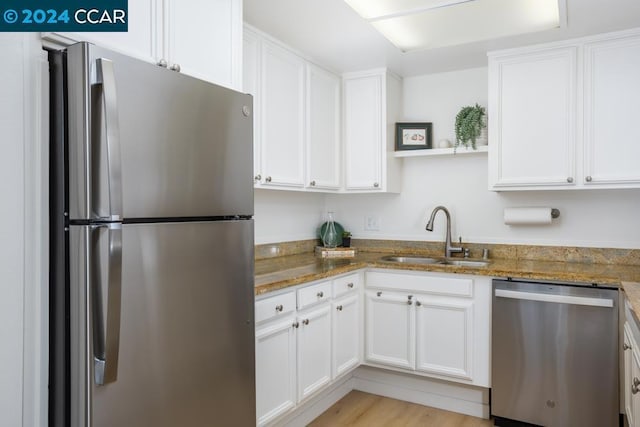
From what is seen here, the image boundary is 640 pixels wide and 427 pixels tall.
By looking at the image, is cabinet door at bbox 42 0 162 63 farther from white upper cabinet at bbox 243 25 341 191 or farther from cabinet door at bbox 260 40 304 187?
cabinet door at bbox 260 40 304 187

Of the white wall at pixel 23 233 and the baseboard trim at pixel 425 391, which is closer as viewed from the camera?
the white wall at pixel 23 233

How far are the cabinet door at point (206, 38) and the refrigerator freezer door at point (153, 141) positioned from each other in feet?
0.83

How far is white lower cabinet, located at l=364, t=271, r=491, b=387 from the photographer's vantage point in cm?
281

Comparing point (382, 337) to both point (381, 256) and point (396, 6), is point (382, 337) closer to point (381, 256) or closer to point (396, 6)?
point (381, 256)

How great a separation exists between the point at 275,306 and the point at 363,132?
1667 millimetres

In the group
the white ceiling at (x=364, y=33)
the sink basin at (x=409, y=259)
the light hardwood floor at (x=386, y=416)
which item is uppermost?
the white ceiling at (x=364, y=33)

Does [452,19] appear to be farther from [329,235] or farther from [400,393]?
[400,393]

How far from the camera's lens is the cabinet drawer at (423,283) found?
2.83 metres

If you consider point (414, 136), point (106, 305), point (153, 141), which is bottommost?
point (106, 305)

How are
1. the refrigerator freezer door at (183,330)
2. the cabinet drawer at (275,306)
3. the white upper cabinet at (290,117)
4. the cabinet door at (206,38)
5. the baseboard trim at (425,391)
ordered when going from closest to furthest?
1. the refrigerator freezer door at (183,330)
2. the cabinet door at (206,38)
3. the cabinet drawer at (275,306)
4. the white upper cabinet at (290,117)
5. the baseboard trim at (425,391)

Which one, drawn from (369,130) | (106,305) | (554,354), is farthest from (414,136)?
(106,305)

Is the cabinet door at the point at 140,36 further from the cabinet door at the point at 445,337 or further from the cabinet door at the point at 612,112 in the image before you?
the cabinet door at the point at 612,112

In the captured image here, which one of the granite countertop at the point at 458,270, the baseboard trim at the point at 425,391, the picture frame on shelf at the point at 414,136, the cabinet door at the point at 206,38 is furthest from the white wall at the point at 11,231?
the picture frame on shelf at the point at 414,136

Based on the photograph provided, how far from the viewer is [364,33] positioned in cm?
270
